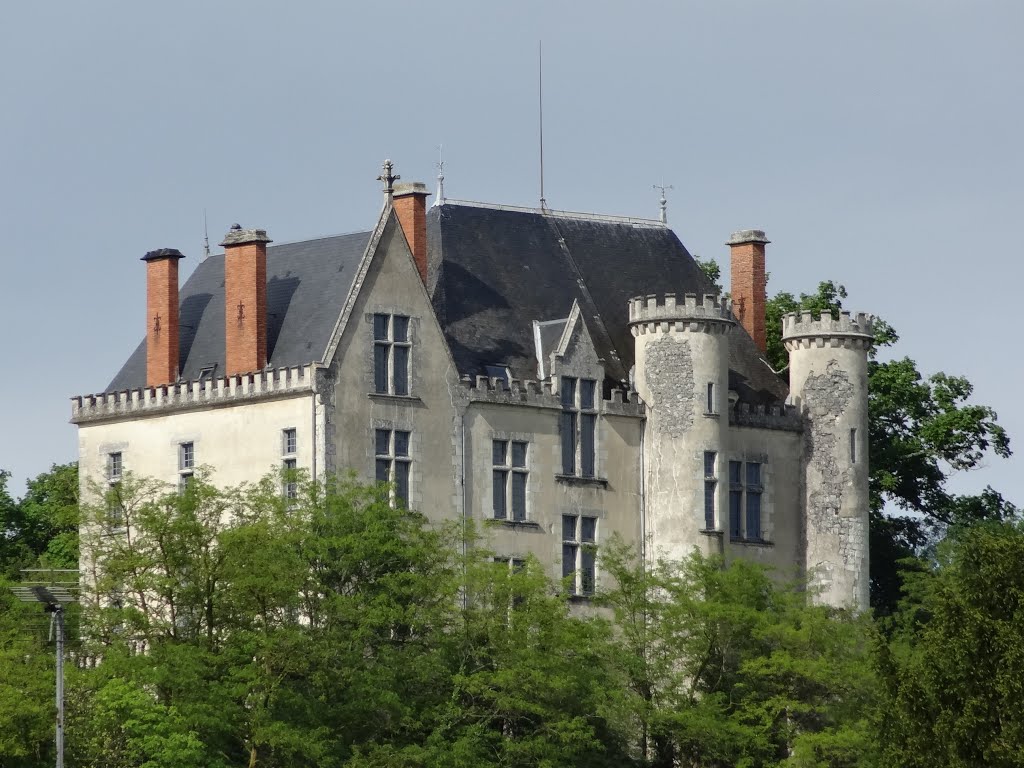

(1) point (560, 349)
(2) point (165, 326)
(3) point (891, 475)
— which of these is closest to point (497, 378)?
(1) point (560, 349)

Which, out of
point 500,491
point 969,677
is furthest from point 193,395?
point 969,677

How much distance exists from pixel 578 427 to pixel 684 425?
2.44 m

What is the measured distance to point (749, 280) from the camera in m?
84.5

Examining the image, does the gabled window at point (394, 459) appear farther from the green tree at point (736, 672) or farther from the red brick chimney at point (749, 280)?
the red brick chimney at point (749, 280)

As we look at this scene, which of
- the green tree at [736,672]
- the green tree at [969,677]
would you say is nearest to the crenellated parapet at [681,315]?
the green tree at [736,672]

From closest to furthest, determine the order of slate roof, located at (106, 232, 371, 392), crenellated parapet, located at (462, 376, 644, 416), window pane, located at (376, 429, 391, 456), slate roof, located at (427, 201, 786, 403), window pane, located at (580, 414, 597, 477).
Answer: window pane, located at (376, 429, 391, 456) → slate roof, located at (106, 232, 371, 392) → crenellated parapet, located at (462, 376, 644, 416) → window pane, located at (580, 414, 597, 477) → slate roof, located at (427, 201, 786, 403)

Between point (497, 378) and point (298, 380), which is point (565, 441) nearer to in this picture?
point (497, 378)

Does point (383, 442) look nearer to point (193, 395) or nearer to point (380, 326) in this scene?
point (380, 326)

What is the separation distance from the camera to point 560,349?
254ft

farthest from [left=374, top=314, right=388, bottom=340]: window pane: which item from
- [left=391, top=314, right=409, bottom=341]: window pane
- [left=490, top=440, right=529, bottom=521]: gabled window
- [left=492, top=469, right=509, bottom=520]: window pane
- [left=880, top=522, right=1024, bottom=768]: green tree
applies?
[left=880, top=522, right=1024, bottom=768]: green tree

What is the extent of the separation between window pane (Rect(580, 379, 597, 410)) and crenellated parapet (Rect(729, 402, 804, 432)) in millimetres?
3786

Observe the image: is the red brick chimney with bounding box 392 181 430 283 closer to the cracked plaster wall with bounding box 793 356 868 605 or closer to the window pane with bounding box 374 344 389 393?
the window pane with bounding box 374 344 389 393

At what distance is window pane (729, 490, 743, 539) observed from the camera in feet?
261

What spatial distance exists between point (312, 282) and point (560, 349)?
5.93 metres
